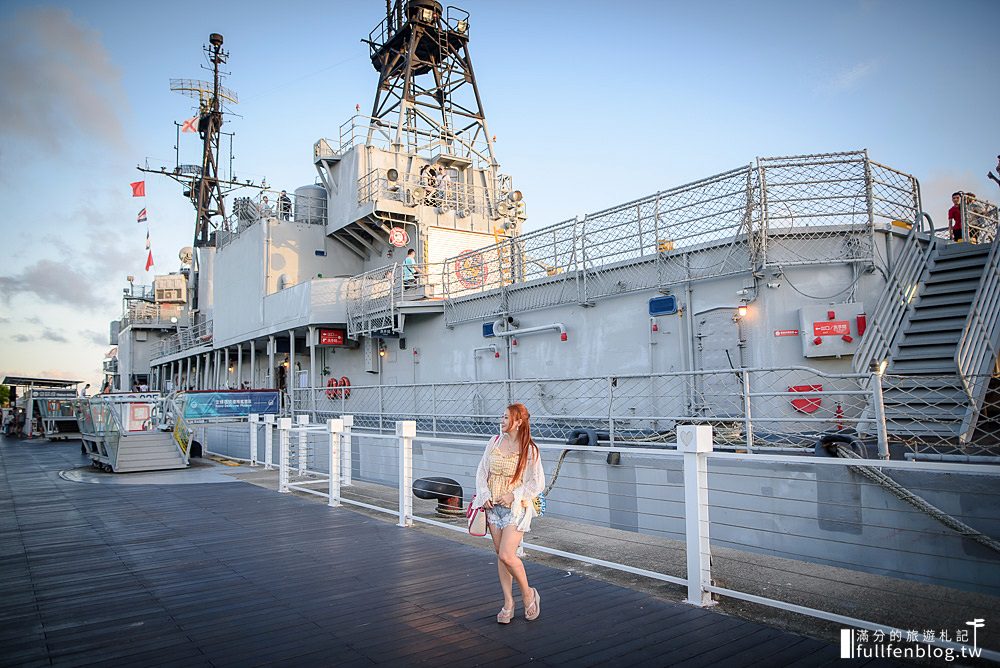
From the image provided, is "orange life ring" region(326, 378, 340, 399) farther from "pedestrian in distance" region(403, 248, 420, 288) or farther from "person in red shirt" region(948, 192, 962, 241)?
"person in red shirt" region(948, 192, 962, 241)

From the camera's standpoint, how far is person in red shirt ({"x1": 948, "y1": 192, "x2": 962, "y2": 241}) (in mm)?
12415

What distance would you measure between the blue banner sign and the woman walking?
57.7 feet

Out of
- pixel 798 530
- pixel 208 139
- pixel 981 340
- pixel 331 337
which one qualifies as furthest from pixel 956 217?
pixel 208 139

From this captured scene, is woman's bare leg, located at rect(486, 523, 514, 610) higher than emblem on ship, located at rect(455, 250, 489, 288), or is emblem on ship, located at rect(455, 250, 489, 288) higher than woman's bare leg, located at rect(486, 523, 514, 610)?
emblem on ship, located at rect(455, 250, 489, 288)

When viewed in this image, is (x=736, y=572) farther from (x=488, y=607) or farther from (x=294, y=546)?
(x=294, y=546)

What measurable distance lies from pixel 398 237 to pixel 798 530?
A: 51.7ft

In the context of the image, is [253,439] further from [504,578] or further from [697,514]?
[697,514]

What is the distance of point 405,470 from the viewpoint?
26.9 feet

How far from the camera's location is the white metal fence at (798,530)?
4.75 meters

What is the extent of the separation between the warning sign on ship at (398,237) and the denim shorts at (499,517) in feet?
55.1

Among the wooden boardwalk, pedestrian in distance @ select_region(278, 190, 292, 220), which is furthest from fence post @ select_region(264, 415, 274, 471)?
pedestrian in distance @ select_region(278, 190, 292, 220)

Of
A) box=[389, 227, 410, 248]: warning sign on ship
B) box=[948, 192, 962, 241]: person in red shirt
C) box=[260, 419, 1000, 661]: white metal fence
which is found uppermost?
box=[389, 227, 410, 248]: warning sign on ship

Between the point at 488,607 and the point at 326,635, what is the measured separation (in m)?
1.24

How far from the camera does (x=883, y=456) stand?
7.13 metres
